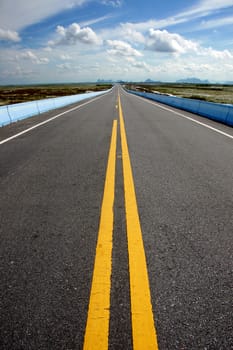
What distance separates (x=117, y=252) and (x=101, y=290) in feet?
1.62

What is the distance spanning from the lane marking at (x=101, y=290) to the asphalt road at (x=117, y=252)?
0.11 feet

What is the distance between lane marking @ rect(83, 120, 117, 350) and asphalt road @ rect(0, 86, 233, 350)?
34 mm

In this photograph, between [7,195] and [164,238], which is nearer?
[164,238]

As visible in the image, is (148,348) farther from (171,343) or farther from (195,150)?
(195,150)

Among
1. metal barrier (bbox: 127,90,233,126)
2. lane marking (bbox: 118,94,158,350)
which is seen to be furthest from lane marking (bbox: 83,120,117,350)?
metal barrier (bbox: 127,90,233,126)

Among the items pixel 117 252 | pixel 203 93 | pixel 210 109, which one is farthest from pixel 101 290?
pixel 203 93

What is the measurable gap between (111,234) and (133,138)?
18.7 ft

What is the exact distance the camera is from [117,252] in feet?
7.88

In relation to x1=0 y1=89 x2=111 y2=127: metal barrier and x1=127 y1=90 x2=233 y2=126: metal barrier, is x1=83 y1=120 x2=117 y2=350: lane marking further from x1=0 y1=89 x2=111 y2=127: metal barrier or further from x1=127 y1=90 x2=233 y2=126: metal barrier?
x1=127 y1=90 x2=233 y2=126: metal barrier

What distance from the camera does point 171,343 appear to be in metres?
1.56

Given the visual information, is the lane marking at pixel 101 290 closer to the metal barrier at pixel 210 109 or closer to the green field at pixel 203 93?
the metal barrier at pixel 210 109

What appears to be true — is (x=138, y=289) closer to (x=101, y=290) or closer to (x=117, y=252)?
(x=101, y=290)

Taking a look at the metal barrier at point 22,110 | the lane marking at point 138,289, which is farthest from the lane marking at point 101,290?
the metal barrier at point 22,110

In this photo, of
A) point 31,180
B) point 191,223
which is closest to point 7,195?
point 31,180
